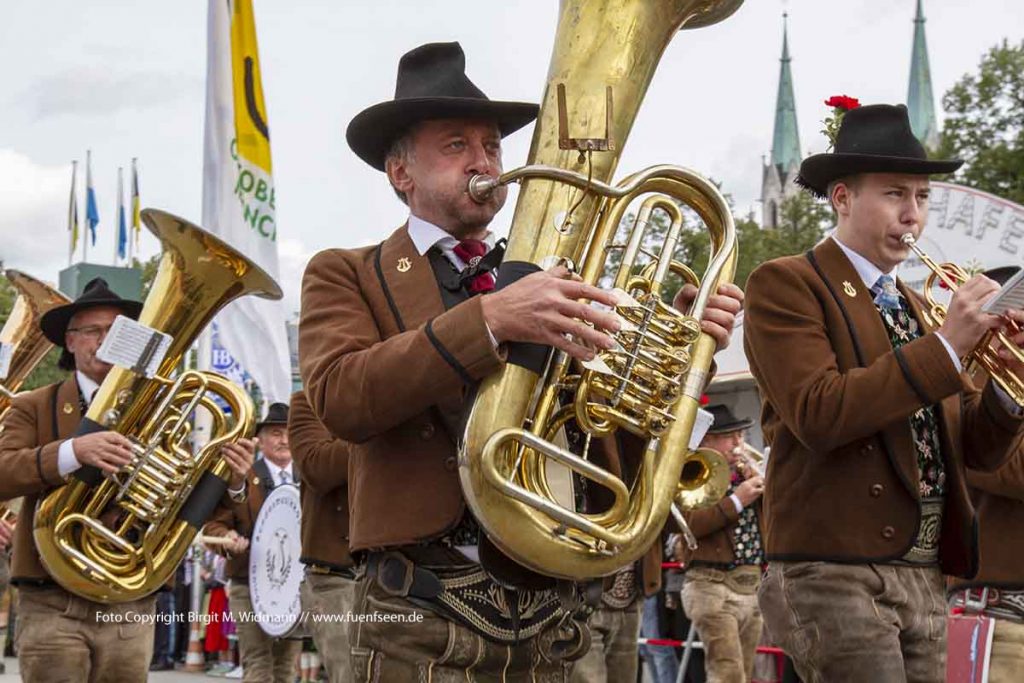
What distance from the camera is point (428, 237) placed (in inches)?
160

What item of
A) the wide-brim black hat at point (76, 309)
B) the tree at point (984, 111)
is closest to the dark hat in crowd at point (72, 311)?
the wide-brim black hat at point (76, 309)

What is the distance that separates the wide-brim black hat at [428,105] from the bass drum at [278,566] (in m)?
5.63

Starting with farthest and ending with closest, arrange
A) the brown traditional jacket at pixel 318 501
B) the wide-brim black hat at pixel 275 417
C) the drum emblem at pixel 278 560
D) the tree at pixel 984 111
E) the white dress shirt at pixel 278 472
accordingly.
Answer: the tree at pixel 984 111 < the wide-brim black hat at pixel 275 417 < the white dress shirt at pixel 278 472 < the drum emblem at pixel 278 560 < the brown traditional jacket at pixel 318 501

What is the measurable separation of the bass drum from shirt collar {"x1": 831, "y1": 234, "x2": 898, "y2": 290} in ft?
17.9

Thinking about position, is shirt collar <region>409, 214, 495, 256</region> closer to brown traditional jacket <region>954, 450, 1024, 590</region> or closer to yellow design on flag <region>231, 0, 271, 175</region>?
brown traditional jacket <region>954, 450, 1024, 590</region>

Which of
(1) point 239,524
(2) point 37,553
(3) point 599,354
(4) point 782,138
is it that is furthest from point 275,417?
(4) point 782,138

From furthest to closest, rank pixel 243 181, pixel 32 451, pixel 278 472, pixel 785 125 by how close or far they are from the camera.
A: pixel 785 125, pixel 243 181, pixel 278 472, pixel 32 451

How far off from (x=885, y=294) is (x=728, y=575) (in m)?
6.60

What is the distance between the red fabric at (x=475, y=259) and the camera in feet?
13.2

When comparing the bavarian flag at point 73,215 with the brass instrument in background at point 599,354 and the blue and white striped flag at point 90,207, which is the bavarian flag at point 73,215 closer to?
the blue and white striped flag at point 90,207

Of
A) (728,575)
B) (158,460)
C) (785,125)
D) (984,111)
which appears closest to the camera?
(158,460)

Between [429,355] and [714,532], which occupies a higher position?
[429,355]

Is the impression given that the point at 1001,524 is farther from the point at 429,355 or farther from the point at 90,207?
the point at 90,207

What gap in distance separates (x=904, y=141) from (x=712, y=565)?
22.1ft
